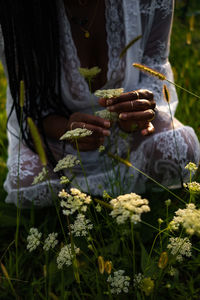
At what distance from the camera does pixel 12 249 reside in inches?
39.1

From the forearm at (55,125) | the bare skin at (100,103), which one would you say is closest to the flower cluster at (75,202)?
the bare skin at (100,103)

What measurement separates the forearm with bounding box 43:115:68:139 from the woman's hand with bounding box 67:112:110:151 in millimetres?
101

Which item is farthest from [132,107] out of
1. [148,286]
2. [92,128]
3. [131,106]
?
[148,286]

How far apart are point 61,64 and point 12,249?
697 millimetres

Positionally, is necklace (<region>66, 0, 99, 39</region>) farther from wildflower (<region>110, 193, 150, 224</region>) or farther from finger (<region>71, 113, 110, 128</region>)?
wildflower (<region>110, 193, 150, 224</region>)

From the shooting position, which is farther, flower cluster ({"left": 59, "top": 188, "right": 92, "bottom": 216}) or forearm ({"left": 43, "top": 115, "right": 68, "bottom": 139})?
forearm ({"left": 43, "top": 115, "right": 68, "bottom": 139})

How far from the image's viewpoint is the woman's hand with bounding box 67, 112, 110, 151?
81 cm

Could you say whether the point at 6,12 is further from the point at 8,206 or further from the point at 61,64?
the point at 8,206

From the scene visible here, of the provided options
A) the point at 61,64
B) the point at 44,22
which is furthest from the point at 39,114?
the point at 44,22

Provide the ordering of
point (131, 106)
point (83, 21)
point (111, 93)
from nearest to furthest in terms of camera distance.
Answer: point (111, 93) → point (131, 106) → point (83, 21)

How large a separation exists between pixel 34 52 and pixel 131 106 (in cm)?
48

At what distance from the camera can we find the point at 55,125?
1098mm

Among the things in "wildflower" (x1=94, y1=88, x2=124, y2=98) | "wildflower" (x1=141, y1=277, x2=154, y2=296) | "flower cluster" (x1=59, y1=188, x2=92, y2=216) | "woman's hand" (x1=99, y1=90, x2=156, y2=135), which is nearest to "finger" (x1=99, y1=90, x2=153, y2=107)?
"woman's hand" (x1=99, y1=90, x2=156, y2=135)

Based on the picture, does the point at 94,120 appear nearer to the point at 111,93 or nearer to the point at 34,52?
the point at 111,93
